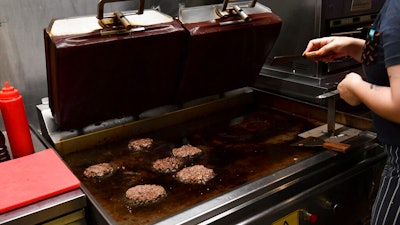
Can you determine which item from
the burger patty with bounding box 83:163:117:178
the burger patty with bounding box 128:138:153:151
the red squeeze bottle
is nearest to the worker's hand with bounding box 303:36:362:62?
the burger patty with bounding box 128:138:153:151

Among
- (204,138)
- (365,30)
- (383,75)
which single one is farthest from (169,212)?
(365,30)

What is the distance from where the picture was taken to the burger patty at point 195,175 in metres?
1.44

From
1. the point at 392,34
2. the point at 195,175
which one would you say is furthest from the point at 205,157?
the point at 392,34

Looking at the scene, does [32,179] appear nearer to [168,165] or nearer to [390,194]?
[168,165]

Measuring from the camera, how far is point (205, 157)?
1.66 metres

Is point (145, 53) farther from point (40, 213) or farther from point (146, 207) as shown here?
point (40, 213)

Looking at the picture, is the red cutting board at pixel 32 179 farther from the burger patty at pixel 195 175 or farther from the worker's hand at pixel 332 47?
the worker's hand at pixel 332 47

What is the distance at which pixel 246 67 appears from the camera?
2.05 m

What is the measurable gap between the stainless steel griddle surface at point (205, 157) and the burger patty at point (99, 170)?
0.03 meters

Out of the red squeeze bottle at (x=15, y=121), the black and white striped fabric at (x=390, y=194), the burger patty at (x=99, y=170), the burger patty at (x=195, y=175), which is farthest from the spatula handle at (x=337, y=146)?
the red squeeze bottle at (x=15, y=121)

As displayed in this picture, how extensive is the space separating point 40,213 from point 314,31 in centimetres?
150

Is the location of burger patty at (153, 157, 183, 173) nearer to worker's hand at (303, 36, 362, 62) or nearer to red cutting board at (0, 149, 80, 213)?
red cutting board at (0, 149, 80, 213)

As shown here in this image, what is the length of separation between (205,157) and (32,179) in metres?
0.70

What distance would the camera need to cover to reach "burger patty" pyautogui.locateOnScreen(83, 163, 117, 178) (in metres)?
1.51
